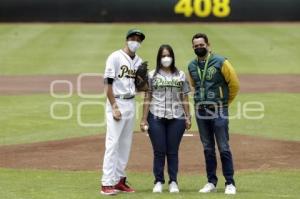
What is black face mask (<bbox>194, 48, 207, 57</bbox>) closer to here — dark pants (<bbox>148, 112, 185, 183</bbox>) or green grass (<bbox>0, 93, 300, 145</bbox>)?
dark pants (<bbox>148, 112, 185, 183</bbox>)

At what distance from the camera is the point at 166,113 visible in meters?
9.75

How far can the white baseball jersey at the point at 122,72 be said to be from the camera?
9555 millimetres

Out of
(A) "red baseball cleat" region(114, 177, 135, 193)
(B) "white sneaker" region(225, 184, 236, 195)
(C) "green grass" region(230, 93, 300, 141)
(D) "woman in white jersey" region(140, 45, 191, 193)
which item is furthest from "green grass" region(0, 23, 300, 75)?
(B) "white sneaker" region(225, 184, 236, 195)

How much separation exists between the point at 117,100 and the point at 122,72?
342 mm

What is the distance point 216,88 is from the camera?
9641mm

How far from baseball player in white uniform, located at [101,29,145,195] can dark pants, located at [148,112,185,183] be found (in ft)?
1.01

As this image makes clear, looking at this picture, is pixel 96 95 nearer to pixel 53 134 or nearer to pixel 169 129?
pixel 53 134

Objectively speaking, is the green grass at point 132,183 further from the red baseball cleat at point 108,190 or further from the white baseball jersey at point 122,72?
the white baseball jersey at point 122,72

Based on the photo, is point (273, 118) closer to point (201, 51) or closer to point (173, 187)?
point (173, 187)

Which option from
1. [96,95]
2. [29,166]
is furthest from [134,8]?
[29,166]

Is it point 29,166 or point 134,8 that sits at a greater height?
point 134,8

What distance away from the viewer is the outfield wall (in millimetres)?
38250

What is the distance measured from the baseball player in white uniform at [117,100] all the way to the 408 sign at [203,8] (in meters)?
28.7

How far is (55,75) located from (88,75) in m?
1.35
